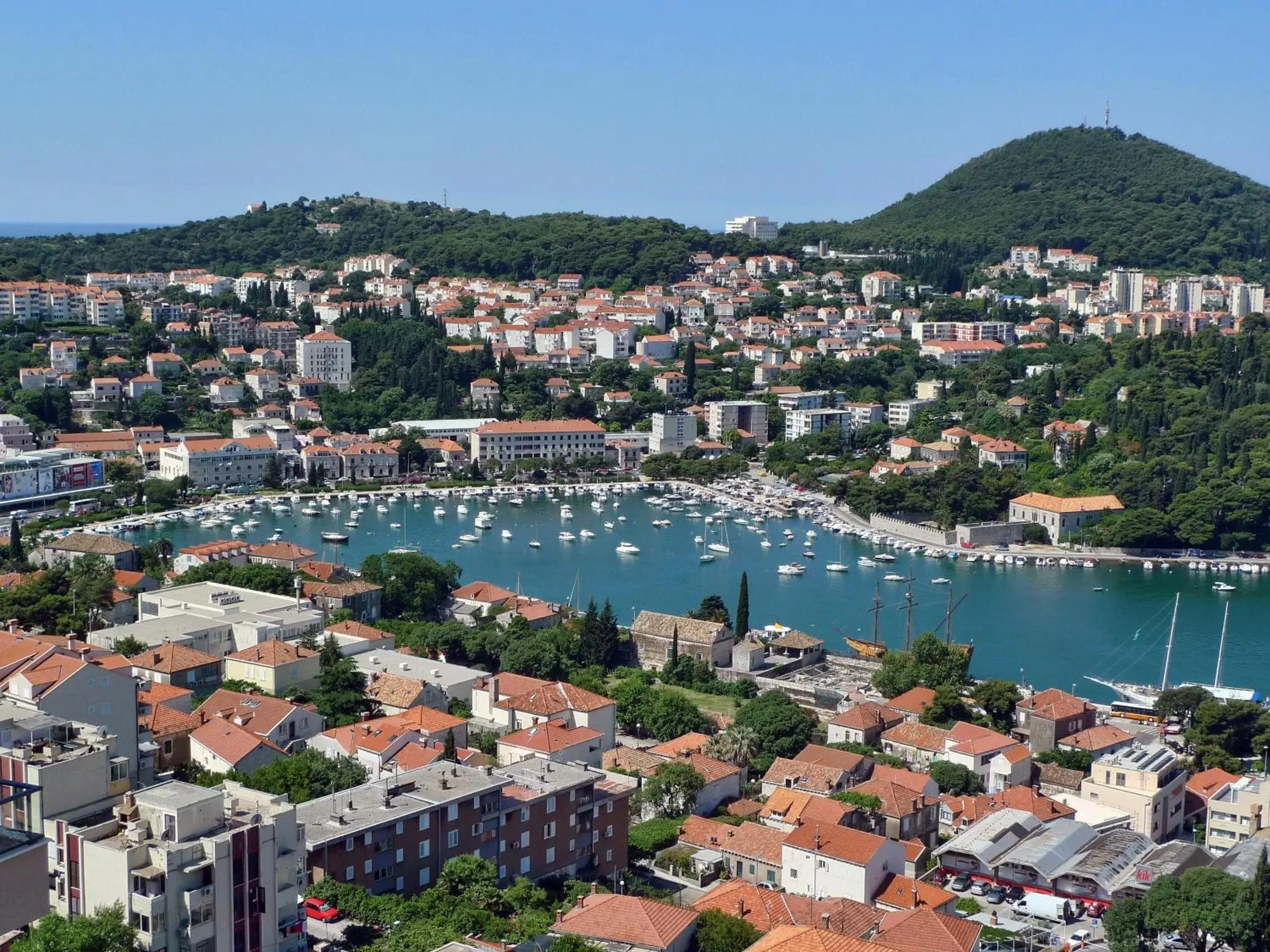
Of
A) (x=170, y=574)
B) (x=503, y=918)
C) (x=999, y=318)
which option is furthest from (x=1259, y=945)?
(x=999, y=318)

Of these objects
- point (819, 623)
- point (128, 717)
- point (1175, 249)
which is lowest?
point (819, 623)

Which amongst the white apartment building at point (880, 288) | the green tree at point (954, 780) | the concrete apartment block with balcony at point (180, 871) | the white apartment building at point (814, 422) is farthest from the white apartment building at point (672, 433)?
the concrete apartment block with balcony at point (180, 871)

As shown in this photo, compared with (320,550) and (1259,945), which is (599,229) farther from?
(1259,945)

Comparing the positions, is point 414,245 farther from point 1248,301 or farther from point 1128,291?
point 1248,301

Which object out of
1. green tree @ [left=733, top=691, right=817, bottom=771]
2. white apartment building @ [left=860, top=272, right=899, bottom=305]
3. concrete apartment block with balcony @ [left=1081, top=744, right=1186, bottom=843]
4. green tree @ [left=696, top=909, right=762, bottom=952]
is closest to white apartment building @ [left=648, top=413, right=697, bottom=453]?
white apartment building @ [left=860, top=272, right=899, bottom=305]

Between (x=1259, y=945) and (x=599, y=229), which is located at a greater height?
(x=599, y=229)

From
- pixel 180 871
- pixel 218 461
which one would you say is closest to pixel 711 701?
pixel 180 871

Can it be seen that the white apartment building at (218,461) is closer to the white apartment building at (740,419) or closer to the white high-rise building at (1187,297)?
the white apartment building at (740,419)
